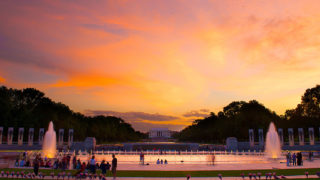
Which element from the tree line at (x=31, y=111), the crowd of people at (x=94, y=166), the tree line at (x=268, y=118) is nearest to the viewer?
the crowd of people at (x=94, y=166)

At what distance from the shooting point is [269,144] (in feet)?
153

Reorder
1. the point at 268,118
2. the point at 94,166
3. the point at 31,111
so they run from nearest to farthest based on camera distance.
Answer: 1. the point at 94,166
2. the point at 31,111
3. the point at 268,118

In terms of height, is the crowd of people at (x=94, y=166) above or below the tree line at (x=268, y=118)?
below

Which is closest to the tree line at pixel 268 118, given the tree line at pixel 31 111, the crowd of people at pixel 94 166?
the tree line at pixel 31 111

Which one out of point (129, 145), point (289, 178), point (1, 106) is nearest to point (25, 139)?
point (1, 106)

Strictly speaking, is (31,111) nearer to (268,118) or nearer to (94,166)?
(94,166)

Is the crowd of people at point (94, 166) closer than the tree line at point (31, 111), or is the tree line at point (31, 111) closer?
the crowd of people at point (94, 166)

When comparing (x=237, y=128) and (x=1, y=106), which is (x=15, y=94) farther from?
(x=237, y=128)

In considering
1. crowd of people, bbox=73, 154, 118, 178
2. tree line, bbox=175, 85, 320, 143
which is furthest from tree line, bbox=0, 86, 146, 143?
crowd of people, bbox=73, 154, 118, 178

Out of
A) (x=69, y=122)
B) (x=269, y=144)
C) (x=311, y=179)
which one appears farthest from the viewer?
(x=69, y=122)

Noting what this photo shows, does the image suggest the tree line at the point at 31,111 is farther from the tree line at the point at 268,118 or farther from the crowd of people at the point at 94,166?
the crowd of people at the point at 94,166

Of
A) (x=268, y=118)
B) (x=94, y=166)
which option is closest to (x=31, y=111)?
(x=94, y=166)

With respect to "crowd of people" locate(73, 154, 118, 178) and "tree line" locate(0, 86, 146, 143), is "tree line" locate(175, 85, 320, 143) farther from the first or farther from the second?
"crowd of people" locate(73, 154, 118, 178)

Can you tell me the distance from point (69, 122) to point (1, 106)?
25218mm
